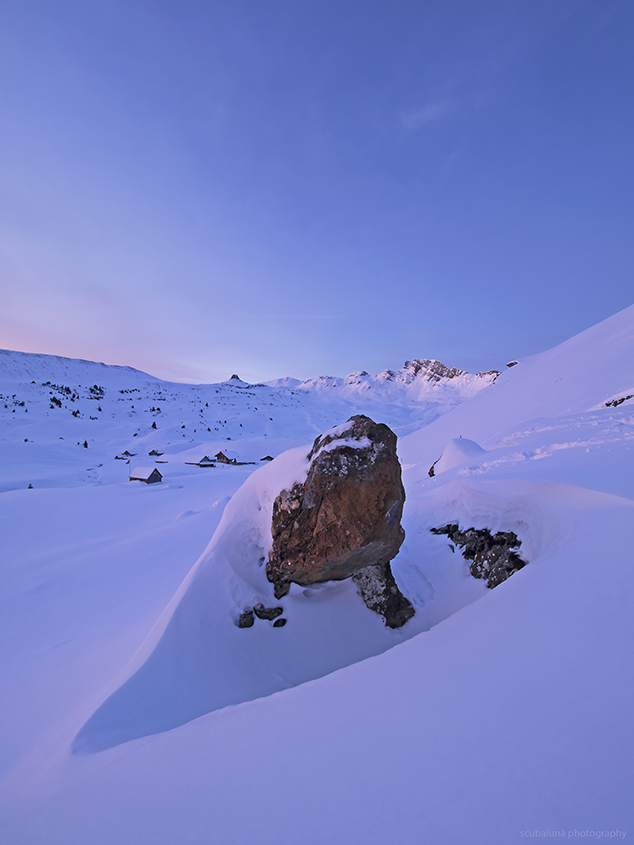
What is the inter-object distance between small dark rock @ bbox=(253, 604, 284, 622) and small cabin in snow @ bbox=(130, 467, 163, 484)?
12.7 m

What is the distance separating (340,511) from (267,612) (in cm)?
142

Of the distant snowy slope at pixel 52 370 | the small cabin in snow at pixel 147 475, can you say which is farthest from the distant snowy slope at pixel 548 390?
the distant snowy slope at pixel 52 370

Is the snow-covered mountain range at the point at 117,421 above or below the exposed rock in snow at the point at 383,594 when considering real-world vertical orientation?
above

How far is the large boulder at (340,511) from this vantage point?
11.1ft

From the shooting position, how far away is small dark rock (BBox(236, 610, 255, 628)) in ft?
11.3

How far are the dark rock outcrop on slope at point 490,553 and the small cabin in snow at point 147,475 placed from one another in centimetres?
1335

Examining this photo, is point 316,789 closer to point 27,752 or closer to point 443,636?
point 443,636

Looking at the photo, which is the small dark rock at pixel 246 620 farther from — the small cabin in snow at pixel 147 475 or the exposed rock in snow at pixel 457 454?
the small cabin in snow at pixel 147 475

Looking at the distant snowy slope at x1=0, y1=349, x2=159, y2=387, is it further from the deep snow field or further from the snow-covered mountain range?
the deep snow field

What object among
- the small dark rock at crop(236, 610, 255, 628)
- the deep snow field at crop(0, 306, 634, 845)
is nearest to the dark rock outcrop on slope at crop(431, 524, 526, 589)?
the deep snow field at crop(0, 306, 634, 845)

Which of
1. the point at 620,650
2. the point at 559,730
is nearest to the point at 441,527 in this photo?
the point at 620,650

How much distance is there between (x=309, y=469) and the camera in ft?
11.9

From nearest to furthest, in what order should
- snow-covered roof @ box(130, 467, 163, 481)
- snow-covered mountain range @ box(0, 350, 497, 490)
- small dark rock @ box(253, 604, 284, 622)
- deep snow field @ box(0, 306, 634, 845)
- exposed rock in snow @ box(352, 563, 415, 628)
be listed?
deep snow field @ box(0, 306, 634, 845), small dark rock @ box(253, 604, 284, 622), exposed rock in snow @ box(352, 563, 415, 628), snow-covered roof @ box(130, 467, 163, 481), snow-covered mountain range @ box(0, 350, 497, 490)

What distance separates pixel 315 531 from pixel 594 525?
98.9 inches
